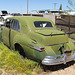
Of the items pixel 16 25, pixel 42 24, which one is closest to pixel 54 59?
pixel 42 24

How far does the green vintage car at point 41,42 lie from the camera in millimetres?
3451

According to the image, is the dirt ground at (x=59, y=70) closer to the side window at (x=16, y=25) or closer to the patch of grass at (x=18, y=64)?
the patch of grass at (x=18, y=64)

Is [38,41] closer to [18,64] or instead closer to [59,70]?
[18,64]

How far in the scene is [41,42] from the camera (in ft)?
12.0

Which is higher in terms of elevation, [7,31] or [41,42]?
[7,31]

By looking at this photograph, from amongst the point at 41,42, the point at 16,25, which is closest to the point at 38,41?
the point at 41,42

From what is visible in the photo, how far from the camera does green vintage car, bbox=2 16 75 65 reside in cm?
345

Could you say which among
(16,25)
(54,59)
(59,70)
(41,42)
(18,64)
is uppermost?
(16,25)

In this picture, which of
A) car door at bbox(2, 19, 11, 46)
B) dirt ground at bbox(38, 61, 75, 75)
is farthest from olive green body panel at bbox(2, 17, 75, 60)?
car door at bbox(2, 19, 11, 46)

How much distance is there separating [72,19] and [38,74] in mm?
6241

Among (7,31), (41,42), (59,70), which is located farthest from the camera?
(7,31)

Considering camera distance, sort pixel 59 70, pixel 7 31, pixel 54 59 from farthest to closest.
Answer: pixel 7 31 → pixel 59 70 → pixel 54 59

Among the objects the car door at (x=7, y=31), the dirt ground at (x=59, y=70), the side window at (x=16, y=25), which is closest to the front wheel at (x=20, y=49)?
the side window at (x=16, y=25)

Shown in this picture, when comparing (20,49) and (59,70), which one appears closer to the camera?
(59,70)
